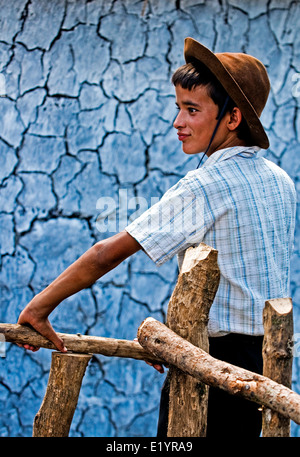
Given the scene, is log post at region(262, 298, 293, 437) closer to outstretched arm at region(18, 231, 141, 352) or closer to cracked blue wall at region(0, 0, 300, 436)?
outstretched arm at region(18, 231, 141, 352)

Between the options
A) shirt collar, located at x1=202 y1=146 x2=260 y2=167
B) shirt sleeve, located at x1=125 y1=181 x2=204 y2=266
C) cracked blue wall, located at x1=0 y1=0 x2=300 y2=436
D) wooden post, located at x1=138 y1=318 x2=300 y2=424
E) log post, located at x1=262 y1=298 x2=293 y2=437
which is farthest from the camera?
cracked blue wall, located at x1=0 y1=0 x2=300 y2=436

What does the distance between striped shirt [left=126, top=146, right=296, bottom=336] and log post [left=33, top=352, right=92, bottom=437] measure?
0.44 meters

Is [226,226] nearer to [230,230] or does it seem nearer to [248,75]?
[230,230]

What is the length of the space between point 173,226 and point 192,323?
0.92 ft

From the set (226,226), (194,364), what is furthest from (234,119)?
(194,364)

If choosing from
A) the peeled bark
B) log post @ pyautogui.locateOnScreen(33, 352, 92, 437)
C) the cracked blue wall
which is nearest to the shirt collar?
the peeled bark

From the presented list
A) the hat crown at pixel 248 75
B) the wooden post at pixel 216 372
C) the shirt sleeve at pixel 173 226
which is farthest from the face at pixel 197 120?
the wooden post at pixel 216 372

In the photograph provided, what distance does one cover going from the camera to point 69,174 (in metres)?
3.46

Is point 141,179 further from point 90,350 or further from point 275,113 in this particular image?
point 90,350

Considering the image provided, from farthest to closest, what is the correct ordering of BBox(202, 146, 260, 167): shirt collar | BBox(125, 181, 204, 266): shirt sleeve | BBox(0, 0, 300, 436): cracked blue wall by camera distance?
1. BBox(0, 0, 300, 436): cracked blue wall
2. BBox(202, 146, 260, 167): shirt collar
3. BBox(125, 181, 204, 266): shirt sleeve

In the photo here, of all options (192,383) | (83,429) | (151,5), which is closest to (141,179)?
(151,5)

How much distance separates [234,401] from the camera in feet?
5.68

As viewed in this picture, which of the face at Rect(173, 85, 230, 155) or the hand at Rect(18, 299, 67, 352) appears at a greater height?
the face at Rect(173, 85, 230, 155)

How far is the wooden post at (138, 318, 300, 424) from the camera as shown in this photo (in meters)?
1.29
